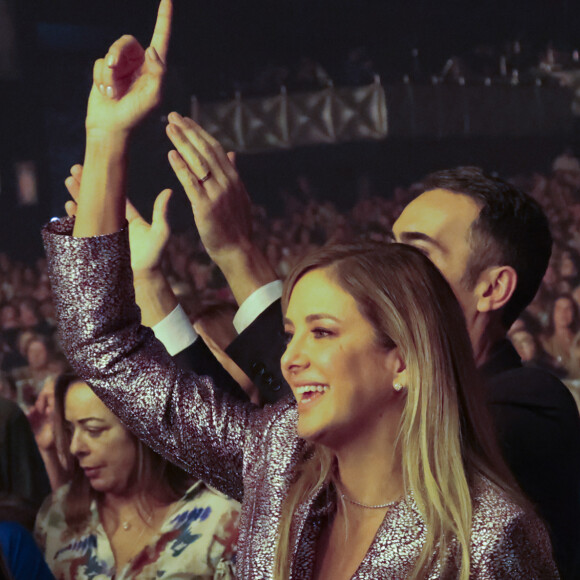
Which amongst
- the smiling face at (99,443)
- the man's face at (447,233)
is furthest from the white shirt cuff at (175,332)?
the smiling face at (99,443)

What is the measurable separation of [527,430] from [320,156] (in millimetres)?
2113

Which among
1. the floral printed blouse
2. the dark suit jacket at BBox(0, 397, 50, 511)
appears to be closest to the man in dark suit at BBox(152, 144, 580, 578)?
the floral printed blouse

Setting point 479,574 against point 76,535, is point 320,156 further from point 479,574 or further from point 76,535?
point 479,574

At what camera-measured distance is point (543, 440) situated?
1589 millimetres

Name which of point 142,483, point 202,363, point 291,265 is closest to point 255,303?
point 202,363

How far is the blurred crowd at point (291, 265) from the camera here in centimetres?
330

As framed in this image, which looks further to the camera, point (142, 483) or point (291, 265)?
point (291, 265)

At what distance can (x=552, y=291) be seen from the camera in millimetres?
3301

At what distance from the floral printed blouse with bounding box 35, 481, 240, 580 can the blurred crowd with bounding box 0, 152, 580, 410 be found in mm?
846

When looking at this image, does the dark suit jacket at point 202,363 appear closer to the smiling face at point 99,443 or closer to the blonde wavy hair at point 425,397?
the blonde wavy hair at point 425,397

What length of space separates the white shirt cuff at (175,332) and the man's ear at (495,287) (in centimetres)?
51

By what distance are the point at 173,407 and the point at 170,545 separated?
1.15 metres

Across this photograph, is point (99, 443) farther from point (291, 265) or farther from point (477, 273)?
point (477, 273)

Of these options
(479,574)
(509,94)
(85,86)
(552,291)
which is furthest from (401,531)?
(85,86)
